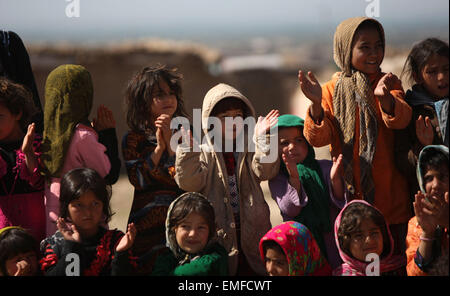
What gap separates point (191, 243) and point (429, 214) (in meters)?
1.37

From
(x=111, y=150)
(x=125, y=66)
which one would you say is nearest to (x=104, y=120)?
(x=111, y=150)

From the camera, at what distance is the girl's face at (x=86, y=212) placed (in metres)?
4.07

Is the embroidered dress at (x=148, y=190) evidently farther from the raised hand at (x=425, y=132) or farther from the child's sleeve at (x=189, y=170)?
the raised hand at (x=425, y=132)

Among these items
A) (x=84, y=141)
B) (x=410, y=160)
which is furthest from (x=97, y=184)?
(x=410, y=160)

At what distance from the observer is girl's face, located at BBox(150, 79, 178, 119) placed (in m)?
4.60

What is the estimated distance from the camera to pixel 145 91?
4.62 m

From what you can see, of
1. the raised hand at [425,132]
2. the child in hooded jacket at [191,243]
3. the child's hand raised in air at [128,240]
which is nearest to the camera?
the child's hand raised in air at [128,240]

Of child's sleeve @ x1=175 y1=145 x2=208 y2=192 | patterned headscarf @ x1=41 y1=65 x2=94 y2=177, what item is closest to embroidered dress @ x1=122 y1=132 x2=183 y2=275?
child's sleeve @ x1=175 y1=145 x2=208 y2=192

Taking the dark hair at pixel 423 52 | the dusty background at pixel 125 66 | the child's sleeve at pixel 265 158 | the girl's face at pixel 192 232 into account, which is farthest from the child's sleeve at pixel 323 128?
the dusty background at pixel 125 66

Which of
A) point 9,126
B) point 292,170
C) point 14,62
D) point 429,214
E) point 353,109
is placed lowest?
point 429,214

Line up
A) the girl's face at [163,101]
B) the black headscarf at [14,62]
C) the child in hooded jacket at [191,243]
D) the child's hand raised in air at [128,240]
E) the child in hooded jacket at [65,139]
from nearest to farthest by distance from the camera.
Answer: the child's hand raised in air at [128,240]
the child in hooded jacket at [191,243]
the child in hooded jacket at [65,139]
the girl's face at [163,101]
the black headscarf at [14,62]

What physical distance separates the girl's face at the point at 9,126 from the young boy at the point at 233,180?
1144 millimetres

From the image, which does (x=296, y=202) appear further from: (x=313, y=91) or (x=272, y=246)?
(x=313, y=91)

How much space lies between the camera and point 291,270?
13.0 feet
